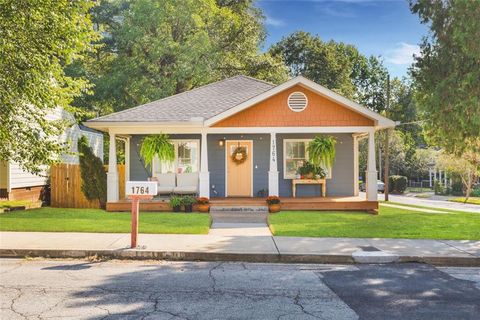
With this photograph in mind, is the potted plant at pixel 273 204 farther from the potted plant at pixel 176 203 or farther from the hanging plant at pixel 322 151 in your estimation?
the potted plant at pixel 176 203

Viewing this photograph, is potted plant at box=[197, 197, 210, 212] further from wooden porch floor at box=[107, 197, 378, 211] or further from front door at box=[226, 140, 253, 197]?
front door at box=[226, 140, 253, 197]

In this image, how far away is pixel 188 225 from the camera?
39.4 feet

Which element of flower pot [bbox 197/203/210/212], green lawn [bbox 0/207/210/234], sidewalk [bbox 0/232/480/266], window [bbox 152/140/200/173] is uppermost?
window [bbox 152/140/200/173]

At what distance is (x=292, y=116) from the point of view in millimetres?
16453

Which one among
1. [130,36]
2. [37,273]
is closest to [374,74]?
[130,36]

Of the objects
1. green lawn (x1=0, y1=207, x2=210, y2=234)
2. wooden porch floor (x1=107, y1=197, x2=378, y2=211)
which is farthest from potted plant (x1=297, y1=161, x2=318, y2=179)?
green lawn (x1=0, y1=207, x2=210, y2=234)

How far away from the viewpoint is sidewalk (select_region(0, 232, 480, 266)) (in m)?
8.23

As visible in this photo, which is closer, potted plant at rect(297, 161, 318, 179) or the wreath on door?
potted plant at rect(297, 161, 318, 179)

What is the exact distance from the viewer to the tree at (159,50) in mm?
27531

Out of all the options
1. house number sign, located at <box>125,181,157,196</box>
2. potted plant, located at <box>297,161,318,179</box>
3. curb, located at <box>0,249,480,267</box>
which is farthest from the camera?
potted plant, located at <box>297,161,318,179</box>

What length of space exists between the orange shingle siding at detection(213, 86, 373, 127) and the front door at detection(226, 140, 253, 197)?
204cm

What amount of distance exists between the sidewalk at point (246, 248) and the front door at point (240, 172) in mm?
8187

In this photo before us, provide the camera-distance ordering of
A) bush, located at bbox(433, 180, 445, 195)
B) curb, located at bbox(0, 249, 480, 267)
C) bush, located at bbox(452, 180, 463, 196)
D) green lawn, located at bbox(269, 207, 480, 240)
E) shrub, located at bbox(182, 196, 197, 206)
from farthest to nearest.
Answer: bush, located at bbox(433, 180, 445, 195) < bush, located at bbox(452, 180, 463, 196) < shrub, located at bbox(182, 196, 197, 206) < green lawn, located at bbox(269, 207, 480, 240) < curb, located at bbox(0, 249, 480, 267)

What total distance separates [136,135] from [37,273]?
11.9 metres
